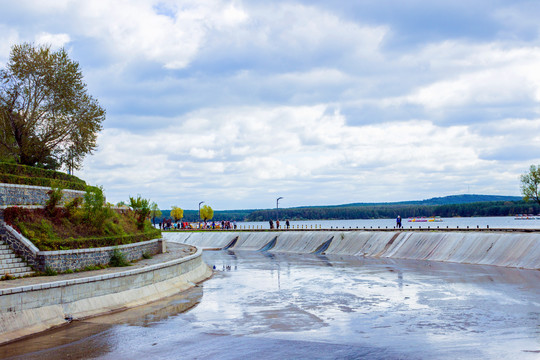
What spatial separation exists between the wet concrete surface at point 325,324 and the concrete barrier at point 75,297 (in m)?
0.61

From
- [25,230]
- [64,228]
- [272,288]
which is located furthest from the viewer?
[272,288]

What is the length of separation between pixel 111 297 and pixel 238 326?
610cm

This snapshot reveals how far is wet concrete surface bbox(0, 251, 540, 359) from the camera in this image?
1427 centimetres

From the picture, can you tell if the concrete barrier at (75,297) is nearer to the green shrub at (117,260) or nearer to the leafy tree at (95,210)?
the green shrub at (117,260)

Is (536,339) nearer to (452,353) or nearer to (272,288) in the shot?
(452,353)

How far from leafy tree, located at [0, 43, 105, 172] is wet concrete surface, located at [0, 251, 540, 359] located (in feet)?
64.7

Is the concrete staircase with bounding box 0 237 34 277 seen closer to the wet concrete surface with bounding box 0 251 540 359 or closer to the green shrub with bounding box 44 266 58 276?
the green shrub with bounding box 44 266 58 276

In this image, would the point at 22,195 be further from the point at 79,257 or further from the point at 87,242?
the point at 79,257

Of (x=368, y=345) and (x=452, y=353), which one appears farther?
(x=368, y=345)

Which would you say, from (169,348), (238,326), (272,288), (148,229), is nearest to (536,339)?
(238,326)

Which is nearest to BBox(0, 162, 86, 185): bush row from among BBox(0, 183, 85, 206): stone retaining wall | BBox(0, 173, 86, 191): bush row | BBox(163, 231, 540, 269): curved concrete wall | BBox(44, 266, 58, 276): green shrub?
BBox(0, 173, 86, 191): bush row

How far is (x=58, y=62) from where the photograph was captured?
41.1 m

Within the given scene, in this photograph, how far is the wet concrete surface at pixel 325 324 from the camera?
14.3m

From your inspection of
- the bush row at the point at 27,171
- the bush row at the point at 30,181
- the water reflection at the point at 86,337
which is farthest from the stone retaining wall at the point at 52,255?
the bush row at the point at 27,171
